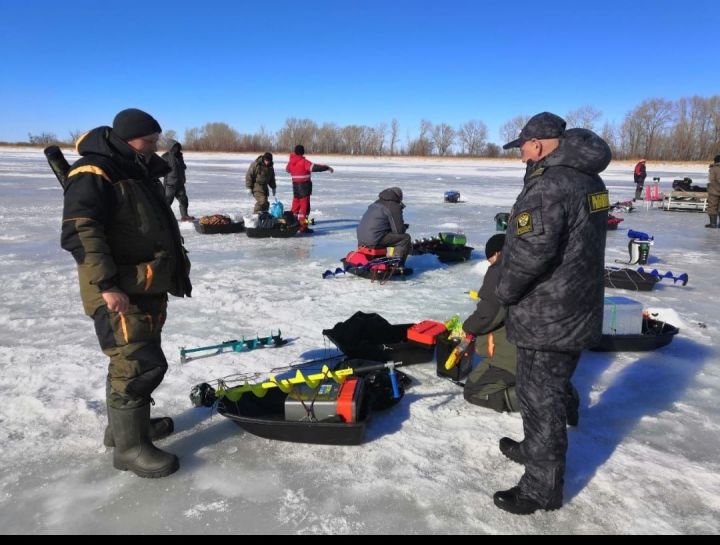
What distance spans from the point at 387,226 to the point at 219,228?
402 cm

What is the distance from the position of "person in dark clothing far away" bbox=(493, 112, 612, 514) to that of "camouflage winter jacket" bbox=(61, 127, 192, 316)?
163cm

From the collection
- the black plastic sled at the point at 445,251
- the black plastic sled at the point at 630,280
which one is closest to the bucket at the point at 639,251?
the black plastic sled at the point at 630,280

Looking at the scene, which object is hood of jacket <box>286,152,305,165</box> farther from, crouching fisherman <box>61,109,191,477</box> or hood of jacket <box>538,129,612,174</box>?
hood of jacket <box>538,129,612,174</box>

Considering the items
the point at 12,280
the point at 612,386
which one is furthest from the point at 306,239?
the point at 612,386

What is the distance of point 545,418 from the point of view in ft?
7.43

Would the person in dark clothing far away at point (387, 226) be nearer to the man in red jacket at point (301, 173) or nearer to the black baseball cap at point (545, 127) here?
the man in red jacket at point (301, 173)

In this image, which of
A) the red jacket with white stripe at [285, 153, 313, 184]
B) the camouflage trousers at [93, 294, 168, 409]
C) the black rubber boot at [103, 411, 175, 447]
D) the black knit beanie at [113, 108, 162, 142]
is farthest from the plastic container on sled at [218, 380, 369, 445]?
the red jacket with white stripe at [285, 153, 313, 184]

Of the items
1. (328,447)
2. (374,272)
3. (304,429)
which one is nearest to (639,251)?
(374,272)

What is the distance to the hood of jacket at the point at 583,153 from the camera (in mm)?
2068

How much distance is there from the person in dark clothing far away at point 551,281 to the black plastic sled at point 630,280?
4.34m

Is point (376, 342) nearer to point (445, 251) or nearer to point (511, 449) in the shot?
point (511, 449)

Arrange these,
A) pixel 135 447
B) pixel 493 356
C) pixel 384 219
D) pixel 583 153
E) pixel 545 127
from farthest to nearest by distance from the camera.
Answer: pixel 384 219 < pixel 493 356 < pixel 135 447 < pixel 545 127 < pixel 583 153

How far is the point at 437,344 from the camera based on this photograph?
3752 millimetres

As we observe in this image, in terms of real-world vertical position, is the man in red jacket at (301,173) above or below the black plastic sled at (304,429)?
above
